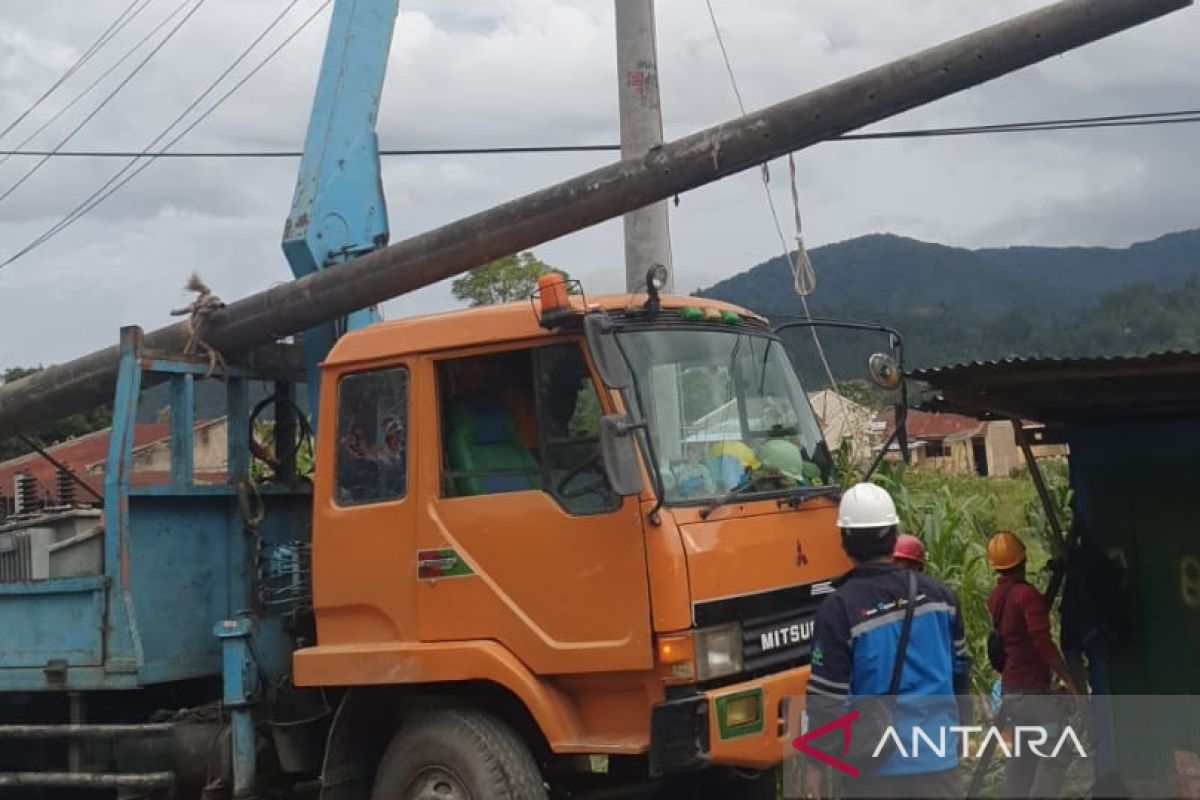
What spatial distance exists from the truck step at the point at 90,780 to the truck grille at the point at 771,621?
319cm

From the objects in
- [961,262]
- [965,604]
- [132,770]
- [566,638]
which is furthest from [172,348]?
[961,262]

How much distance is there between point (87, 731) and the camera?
6.51m

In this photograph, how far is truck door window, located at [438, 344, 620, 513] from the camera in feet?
16.9

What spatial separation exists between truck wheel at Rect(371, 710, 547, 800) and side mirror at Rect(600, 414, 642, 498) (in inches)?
50.7

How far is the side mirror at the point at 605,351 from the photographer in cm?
479

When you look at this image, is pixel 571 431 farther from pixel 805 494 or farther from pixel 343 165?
pixel 343 165

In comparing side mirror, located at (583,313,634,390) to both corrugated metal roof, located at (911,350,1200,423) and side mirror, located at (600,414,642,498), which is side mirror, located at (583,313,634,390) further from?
corrugated metal roof, located at (911,350,1200,423)

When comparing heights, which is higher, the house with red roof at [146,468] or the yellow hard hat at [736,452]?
the house with red roof at [146,468]

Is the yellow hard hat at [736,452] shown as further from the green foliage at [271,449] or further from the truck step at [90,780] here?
the truck step at [90,780]

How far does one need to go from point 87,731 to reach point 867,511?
447 centimetres

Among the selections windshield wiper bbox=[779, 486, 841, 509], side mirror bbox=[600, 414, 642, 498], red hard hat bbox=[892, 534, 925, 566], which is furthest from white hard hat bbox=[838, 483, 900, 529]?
red hard hat bbox=[892, 534, 925, 566]

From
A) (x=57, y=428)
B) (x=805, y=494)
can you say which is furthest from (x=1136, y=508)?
(x=57, y=428)

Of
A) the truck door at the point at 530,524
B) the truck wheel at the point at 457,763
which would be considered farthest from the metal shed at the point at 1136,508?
the truck wheel at the point at 457,763

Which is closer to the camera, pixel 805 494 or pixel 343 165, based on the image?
pixel 805 494
